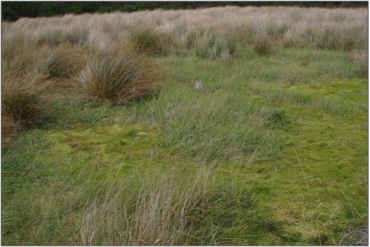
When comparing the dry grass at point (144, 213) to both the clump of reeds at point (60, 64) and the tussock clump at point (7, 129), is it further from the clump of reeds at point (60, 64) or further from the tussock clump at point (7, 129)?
the clump of reeds at point (60, 64)

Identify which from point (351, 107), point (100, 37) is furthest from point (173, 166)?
point (100, 37)

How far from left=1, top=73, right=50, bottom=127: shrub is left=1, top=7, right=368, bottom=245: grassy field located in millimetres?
12

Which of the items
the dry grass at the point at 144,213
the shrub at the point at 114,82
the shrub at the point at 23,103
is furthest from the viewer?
the shrub at the point at 114,82

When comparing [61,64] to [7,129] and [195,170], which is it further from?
[195,170]

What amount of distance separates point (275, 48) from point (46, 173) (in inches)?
210

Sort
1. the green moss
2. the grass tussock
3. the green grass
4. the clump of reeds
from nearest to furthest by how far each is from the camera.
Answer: the green grass
the green moss
the clump of reeds
the grass tussock

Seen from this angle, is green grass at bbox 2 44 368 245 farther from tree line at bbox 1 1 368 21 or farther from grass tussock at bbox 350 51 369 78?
tree line at bbox 1 1 368 21

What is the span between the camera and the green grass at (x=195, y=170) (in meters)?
1.95

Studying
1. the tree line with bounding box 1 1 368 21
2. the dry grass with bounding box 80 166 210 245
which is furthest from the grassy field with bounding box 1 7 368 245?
the tree line with bounding box 1 1 368 21

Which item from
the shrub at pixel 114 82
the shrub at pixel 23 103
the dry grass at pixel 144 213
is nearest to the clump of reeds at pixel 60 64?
the shrub at pixel 114 82

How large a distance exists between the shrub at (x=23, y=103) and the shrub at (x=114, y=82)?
1.74ft

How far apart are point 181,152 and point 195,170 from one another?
296 mm

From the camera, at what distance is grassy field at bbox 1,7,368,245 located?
197 cm

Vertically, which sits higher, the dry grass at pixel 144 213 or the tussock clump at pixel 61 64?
the tussock clump at pixel 61 64
